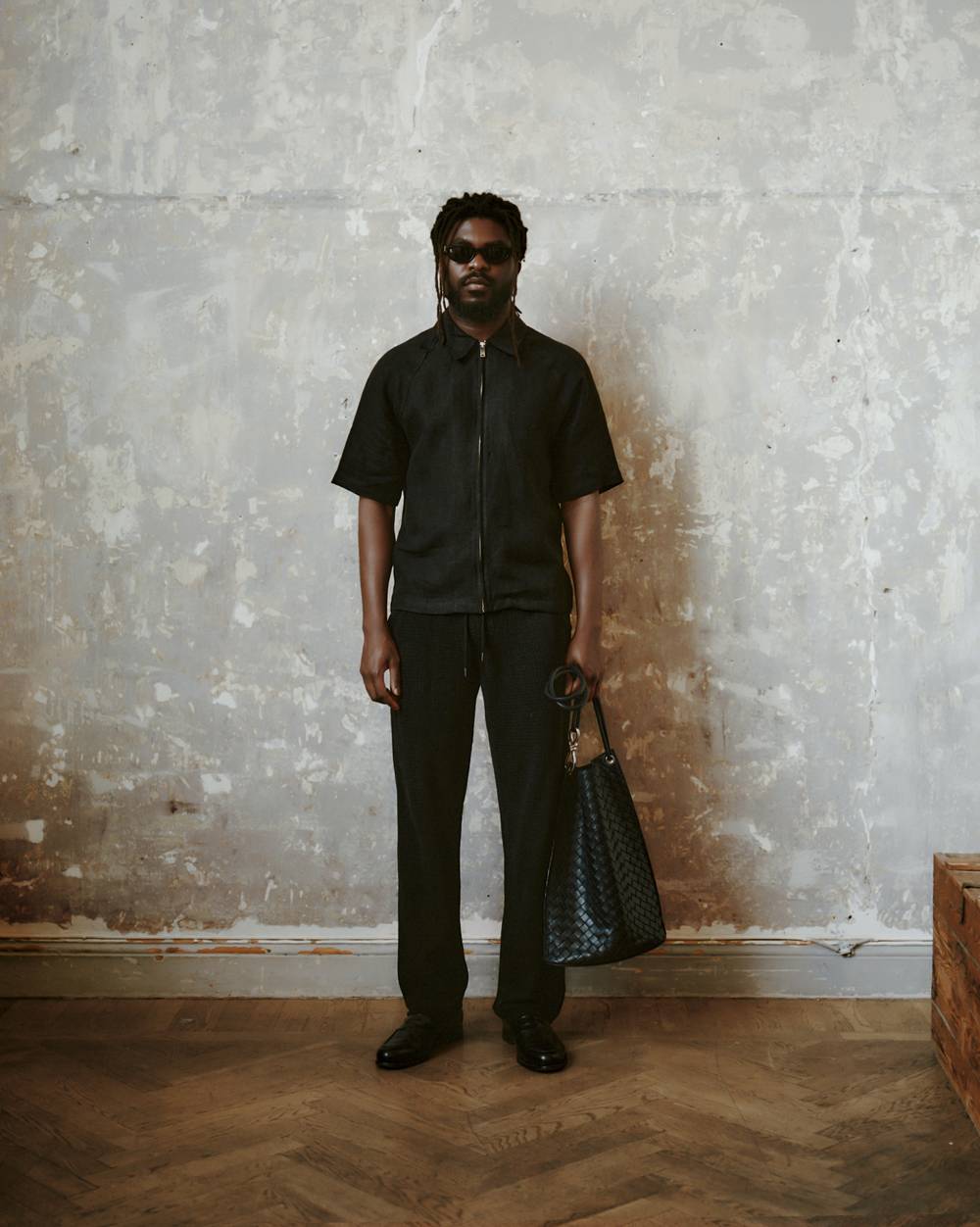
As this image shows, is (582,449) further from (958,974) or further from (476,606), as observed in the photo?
(958,974)

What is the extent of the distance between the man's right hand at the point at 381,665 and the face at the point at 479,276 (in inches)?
29.2

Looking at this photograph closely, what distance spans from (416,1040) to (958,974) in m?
1.20

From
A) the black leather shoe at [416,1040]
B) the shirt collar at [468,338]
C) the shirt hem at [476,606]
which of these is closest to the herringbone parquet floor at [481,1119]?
the black leather shoe at [416,1040]

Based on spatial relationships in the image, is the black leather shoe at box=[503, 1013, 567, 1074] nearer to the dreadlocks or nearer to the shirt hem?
the shirt hem

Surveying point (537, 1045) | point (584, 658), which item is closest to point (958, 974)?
point (537, 1045)

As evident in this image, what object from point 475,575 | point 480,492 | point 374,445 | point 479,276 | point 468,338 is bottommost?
point 475,575

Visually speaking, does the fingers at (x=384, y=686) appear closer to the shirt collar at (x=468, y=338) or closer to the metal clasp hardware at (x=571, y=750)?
the metal clasp hardware at (x=571, y=750)

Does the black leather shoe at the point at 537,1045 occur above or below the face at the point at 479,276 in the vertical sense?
below

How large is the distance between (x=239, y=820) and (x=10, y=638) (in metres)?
0.77

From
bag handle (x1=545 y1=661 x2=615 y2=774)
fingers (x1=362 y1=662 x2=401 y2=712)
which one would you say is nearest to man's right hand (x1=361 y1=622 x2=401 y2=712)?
fingers (x1=362 y1=662 x2=401 y2=712)

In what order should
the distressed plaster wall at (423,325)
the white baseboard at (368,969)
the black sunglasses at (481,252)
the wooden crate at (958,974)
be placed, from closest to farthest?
1. the wooden crate at (958,974)
2. the black sunglasses at (481,252)
3. the distressed plaster wall at (423,325)
4. the white baseboard at (368,969)

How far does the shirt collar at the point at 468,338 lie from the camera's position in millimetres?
A: 2631

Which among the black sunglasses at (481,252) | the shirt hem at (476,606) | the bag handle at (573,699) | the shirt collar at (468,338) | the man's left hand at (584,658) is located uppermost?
the black sunglasses at (481,252)

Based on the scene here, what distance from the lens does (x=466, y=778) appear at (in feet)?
9.11
